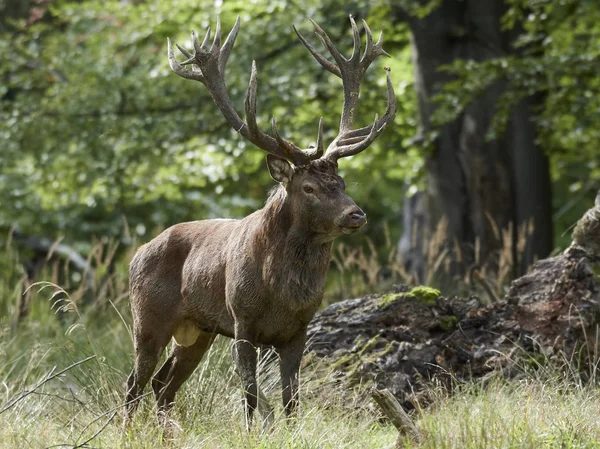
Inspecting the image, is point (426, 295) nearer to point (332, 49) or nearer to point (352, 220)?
point (332, 49)

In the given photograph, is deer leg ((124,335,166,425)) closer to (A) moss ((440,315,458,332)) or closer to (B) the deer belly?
(B) the deer belly

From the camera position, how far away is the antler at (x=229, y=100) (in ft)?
18.8

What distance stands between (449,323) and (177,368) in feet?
6.91

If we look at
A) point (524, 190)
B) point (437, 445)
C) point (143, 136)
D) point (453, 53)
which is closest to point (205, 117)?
point (143, 136)

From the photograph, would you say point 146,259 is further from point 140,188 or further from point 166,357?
point 140,188

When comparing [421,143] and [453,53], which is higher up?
[453,53]

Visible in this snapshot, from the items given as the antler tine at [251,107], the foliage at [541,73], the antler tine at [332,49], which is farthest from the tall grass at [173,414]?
the foliage at [541,73]

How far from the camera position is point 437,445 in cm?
506

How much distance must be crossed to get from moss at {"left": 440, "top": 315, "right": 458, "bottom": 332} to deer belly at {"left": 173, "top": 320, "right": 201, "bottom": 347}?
6.46 feet

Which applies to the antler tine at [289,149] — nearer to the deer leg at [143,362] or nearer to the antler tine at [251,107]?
the antler tine at [251,107]

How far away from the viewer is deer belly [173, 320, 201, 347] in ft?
20.5

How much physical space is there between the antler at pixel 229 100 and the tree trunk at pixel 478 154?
6955 mm

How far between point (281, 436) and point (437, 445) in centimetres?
78

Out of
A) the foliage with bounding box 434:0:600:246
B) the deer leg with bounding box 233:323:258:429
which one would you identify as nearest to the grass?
the deer leg with bounding box 233:323:258:429
